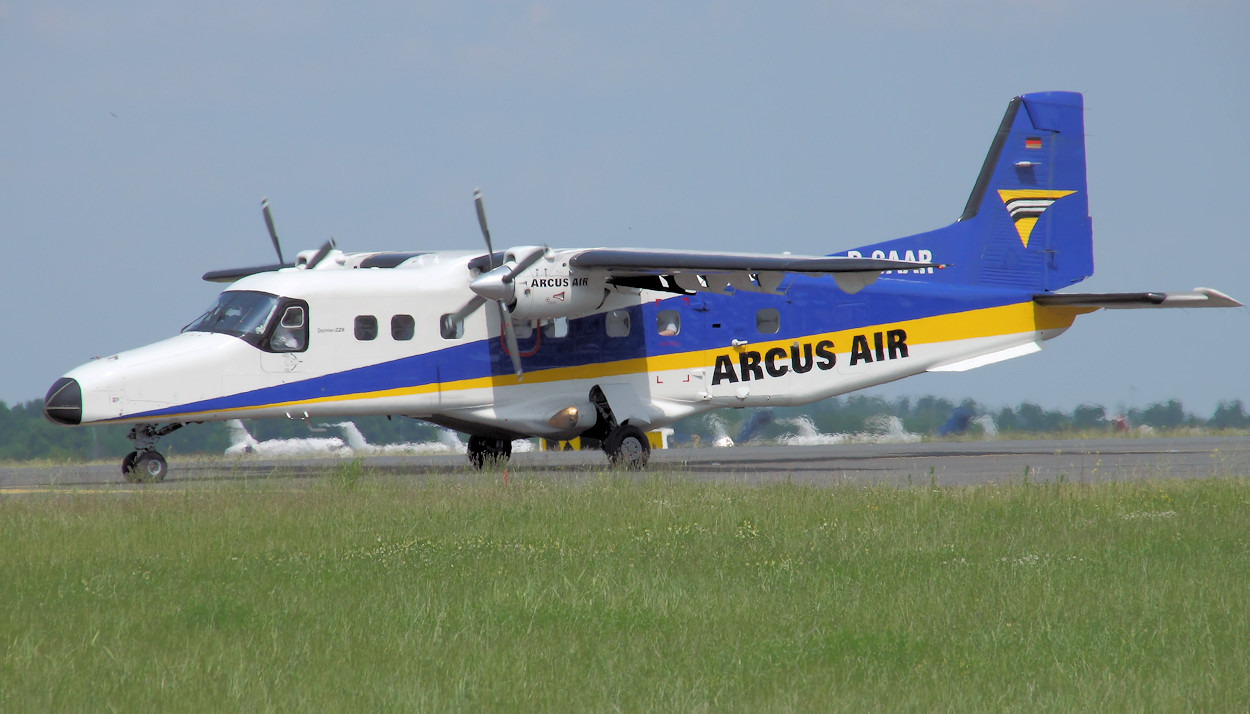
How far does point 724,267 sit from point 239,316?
744 cm

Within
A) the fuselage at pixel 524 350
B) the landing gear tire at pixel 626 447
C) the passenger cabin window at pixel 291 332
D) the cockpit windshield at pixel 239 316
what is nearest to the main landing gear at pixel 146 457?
the fuselage at pixel 524 350

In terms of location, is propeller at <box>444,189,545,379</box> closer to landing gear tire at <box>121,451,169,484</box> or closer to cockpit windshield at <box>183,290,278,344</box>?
cockpit windshield at <box>183,290,278,344</box>

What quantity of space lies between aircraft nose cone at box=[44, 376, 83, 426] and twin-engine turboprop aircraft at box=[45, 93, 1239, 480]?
2cm

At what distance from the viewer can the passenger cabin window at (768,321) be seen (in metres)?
20.9

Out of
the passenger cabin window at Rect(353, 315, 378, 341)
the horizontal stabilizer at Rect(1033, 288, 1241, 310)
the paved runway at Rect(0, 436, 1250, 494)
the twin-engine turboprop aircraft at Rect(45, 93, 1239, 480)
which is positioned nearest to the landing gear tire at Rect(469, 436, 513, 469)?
the twin-engine turboprop aircraft at Rect(45, 93, 1239, 480)

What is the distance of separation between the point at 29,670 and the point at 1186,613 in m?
7.02

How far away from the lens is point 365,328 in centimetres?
1809

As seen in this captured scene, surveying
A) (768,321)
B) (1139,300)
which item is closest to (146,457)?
(768,321)

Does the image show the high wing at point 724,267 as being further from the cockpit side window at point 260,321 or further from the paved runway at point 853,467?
the cockpit side window at point 260,321

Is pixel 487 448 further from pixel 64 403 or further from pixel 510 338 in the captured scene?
pixel 64 403

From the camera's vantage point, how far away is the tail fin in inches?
925

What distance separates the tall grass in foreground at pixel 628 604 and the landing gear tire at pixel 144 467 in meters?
3.80

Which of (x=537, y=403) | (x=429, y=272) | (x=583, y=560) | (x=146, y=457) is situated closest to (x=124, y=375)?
(x=146, y=457)

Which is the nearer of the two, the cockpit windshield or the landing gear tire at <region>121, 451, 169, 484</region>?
the landing gear tire at <region>121, 451, 169, 484</region>
